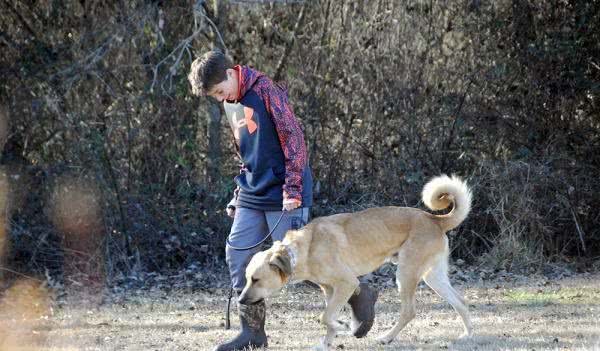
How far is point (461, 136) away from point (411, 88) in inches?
32.5

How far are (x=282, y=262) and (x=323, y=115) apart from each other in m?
5.41

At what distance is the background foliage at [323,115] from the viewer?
428 inches

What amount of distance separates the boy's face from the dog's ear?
104 centimetres

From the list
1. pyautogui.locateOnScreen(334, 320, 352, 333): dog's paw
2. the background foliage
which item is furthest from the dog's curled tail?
the background foliage

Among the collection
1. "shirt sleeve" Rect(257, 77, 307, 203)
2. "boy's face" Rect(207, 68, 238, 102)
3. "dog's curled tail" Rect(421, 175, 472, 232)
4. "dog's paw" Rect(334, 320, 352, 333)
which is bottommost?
"dog's paw" Rect(334, 320, 352, 333)

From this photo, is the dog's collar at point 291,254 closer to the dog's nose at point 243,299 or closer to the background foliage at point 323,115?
the dog's nose at point 243,299

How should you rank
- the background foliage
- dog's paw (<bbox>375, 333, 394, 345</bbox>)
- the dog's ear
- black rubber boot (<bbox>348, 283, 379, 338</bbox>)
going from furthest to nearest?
the background foliage < dog's paw (<bbox>375, 333, 394, 345</bbox>) < black rubber boot (<bbox>348, 283, 379, 338</bbox>) < the dog's ear

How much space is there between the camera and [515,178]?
36.7 feet

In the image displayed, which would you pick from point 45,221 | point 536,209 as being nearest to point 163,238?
point 45,221

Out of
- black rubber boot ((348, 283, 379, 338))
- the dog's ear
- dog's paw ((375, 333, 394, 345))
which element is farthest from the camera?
dog's paw ((375, 333, 394, 345))

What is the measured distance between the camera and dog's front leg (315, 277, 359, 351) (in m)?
6.38

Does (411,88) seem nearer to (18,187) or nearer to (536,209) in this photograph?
(536,209)

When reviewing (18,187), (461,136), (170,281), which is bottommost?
(170,281)

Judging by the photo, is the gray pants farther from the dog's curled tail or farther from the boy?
the dog's curled tail
